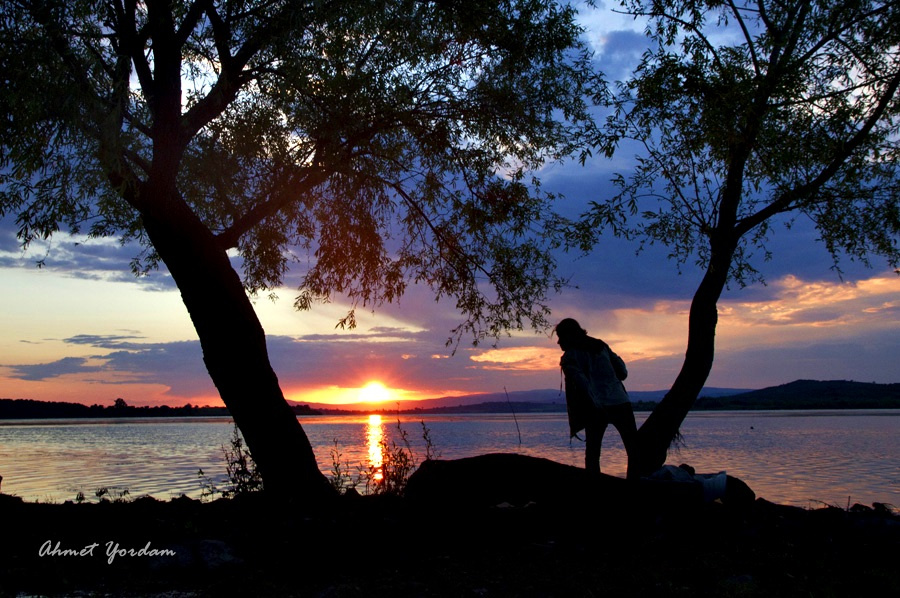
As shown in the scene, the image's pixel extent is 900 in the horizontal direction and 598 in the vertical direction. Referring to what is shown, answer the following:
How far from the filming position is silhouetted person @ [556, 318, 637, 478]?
28.9 ft

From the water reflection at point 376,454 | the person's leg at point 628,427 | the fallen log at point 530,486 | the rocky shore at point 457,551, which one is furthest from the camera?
the water reflection at point 376,454

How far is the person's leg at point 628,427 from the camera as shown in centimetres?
890

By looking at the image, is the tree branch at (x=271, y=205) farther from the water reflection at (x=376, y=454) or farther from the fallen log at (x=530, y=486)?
the fallen log at (x=530, y=486)

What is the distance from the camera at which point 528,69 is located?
1216cm

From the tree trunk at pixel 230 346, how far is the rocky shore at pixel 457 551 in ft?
5.73

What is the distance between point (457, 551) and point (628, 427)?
335 centimetres

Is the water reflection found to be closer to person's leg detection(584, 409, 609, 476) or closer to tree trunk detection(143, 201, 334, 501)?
tree trunk detection(143, 201, 334, 501)

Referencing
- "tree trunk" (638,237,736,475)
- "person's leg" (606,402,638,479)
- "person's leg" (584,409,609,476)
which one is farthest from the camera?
"tree trunk" (638,237,736,475)

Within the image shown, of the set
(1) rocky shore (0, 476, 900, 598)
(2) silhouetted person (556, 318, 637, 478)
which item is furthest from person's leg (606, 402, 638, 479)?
(1) rocky shore (0, 476, 900, 598)

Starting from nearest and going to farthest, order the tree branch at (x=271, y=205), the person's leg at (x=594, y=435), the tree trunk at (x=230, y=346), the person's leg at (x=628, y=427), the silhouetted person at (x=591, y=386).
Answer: the person's leg at (x=594, y=435) < the silhouetted person at (x=591, y=386) < the person's leg at (x=628, y=427) < the tree trunk at (x=230, y=346) < the tree branch at (x=271, y=205)

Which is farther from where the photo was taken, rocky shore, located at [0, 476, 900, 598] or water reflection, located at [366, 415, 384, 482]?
water reflection, located at [366, 415, 384, 482]

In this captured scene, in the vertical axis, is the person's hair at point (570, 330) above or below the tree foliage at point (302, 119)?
below

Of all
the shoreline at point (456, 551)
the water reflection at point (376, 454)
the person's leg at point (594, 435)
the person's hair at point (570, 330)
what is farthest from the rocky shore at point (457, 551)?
the water reflection at point (376, 454)

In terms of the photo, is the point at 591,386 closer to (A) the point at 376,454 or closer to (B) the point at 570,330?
(B) the point at 570,330
